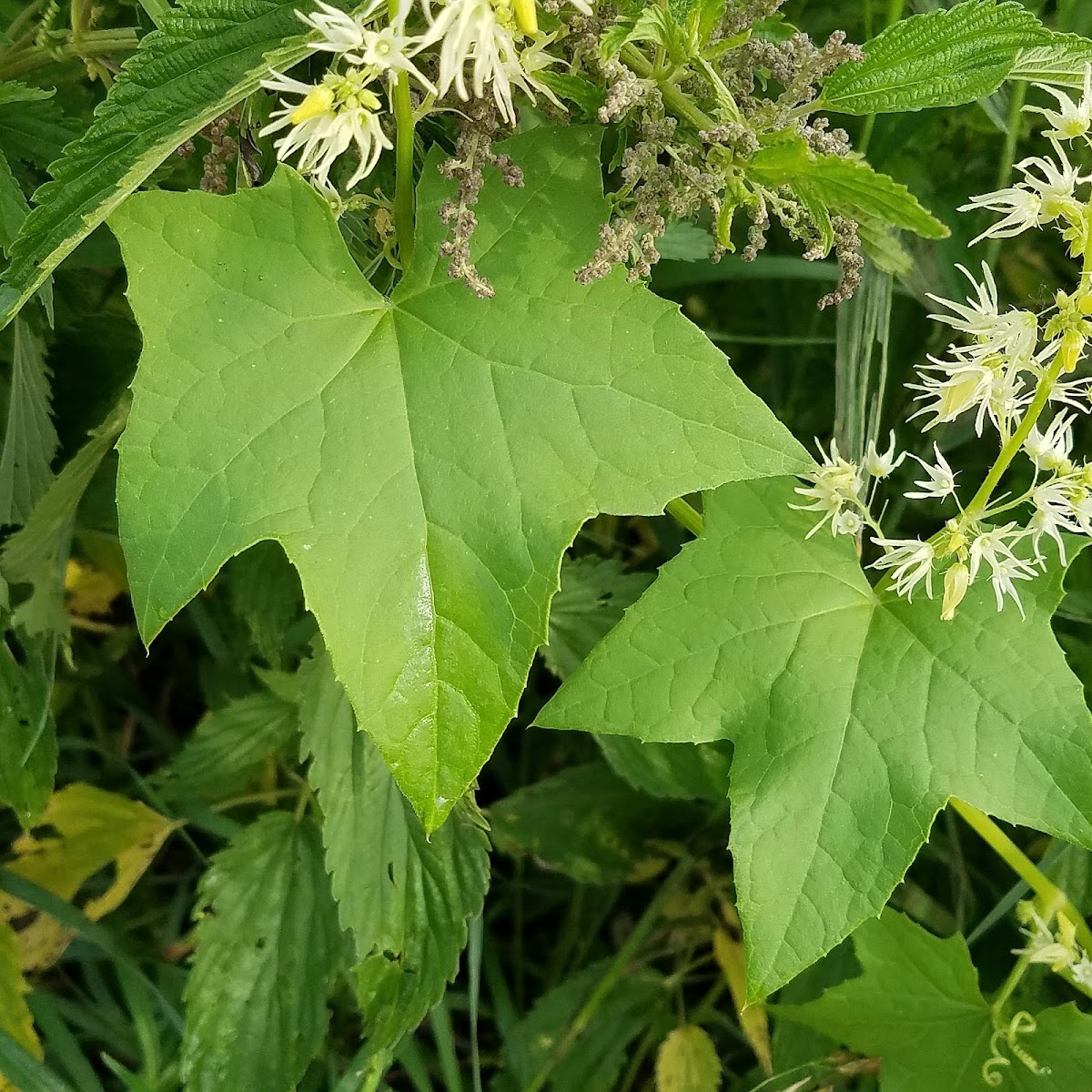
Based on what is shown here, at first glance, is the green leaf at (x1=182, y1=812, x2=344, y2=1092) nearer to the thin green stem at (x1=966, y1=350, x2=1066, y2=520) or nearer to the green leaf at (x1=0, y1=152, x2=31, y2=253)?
the green leaf at (x1=0, y1=152, x2=31, y2=253)

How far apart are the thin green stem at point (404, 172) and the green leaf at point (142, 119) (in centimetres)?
6

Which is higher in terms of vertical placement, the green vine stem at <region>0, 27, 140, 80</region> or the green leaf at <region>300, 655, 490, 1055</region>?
the green vine stem at <region>0, 27, 140, 80</region>

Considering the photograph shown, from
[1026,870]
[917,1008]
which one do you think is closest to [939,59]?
[1026,870]

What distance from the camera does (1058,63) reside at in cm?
70

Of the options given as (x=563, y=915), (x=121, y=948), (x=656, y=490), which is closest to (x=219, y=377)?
(x=656, y=490)

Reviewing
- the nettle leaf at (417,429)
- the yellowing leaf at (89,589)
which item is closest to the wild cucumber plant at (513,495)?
the nettle leaf at (417,429)

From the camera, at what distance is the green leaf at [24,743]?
100cm

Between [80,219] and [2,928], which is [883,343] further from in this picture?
[2,928]

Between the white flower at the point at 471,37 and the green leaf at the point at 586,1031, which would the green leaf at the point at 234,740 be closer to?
the green leaf at the point at 586,1031

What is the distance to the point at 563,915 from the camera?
1.47 meters

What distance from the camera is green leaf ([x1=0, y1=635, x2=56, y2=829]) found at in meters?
1.00

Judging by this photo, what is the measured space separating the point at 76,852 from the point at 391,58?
1.05 metres

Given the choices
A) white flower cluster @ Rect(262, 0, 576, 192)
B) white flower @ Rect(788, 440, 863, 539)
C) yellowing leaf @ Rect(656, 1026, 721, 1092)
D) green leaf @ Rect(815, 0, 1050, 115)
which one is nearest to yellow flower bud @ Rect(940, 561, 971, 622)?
white flower @ Rect(788, 440, 863, 539)

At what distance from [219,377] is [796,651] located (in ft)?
1.60
